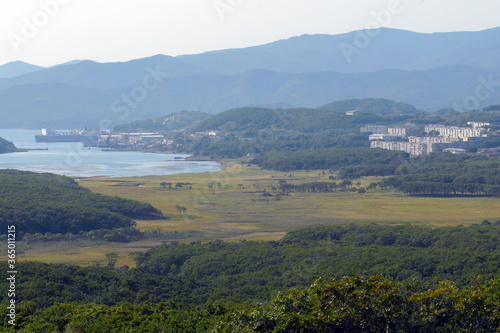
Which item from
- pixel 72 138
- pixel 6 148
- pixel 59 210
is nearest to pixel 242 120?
pixel 72 138

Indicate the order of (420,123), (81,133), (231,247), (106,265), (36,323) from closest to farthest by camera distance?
(36,323), (106,265), (231,247), (420,123), (81,133)

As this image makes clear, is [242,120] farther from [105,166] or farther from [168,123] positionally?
[105,166]

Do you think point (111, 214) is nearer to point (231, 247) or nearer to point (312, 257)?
point (231, 247)

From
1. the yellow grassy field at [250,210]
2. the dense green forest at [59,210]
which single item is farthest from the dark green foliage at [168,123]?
the dense green forest at [59,210]

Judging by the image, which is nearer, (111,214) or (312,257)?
(312,257)

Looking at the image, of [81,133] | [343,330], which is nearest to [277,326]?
[343,330]

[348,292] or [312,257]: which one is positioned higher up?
[348,292]

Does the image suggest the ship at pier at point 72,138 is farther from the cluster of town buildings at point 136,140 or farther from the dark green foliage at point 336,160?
the dark green foliage at point 336,160
